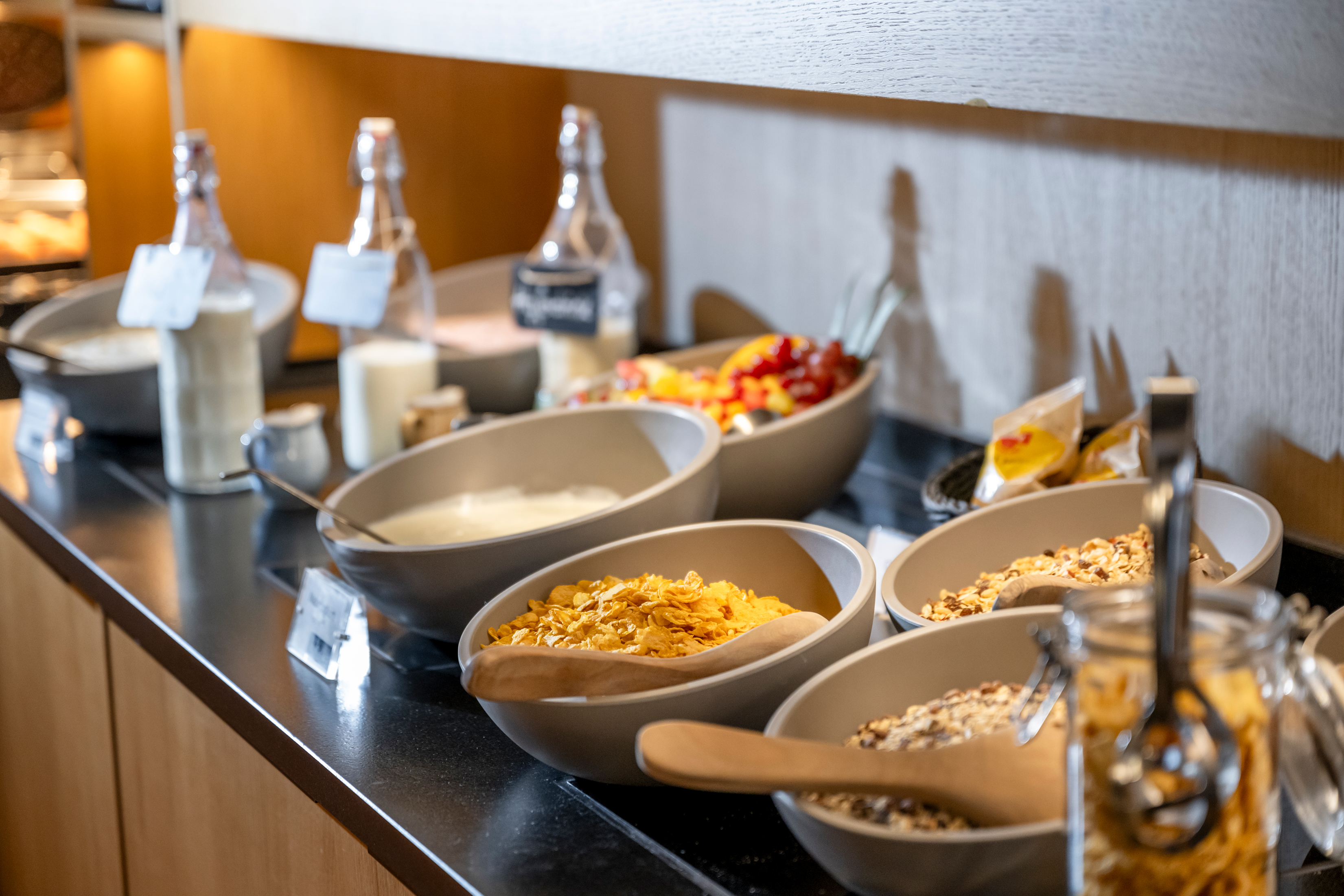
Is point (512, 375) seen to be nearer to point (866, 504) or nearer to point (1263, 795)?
point (866, 504)

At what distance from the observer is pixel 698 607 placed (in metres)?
0.93

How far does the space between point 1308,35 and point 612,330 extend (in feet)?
4.04

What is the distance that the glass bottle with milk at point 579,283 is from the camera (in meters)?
1.73

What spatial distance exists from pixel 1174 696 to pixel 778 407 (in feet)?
2.91

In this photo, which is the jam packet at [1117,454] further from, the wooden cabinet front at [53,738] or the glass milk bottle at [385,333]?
the wooden cabinet front at [53,738]

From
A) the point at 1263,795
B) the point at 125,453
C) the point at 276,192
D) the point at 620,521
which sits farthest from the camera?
the point at 276,192

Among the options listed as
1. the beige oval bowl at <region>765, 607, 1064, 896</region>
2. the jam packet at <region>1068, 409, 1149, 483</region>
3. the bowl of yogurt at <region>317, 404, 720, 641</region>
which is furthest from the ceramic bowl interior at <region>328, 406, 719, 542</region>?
the beige oval bowl at <region>765, 607, 1064, 896</region>

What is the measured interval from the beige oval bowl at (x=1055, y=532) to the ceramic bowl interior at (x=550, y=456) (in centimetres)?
32

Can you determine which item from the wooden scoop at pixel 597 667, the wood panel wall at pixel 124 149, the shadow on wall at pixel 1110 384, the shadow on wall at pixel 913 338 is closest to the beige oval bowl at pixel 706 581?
the wooden scoop at pixel 597 667

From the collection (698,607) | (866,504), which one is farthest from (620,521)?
(866,504)

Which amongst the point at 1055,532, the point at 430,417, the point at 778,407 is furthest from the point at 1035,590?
the point at 430,417

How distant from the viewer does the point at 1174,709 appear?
0.53 m

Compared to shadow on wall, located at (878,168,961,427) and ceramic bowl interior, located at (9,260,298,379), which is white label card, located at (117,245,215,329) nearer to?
ceramic bowl interior, located at (9,260,298,379)

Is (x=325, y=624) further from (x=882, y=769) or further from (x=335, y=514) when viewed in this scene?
(x=882, y=769)
